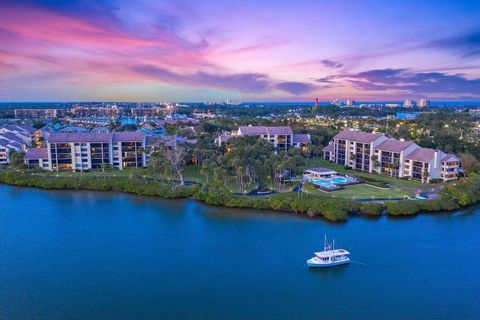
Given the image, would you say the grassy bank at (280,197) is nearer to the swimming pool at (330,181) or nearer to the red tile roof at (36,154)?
the swimming pool at (330,181)

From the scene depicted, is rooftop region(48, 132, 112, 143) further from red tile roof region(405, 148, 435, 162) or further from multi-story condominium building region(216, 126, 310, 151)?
red tile roof region(405, 148, 435, 162)

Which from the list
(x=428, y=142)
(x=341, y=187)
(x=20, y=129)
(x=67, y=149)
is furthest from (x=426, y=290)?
(x=20, y=129)

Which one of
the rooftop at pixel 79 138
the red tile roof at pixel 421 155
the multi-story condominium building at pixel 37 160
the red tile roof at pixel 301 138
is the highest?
the rooftop at pixel 79 138

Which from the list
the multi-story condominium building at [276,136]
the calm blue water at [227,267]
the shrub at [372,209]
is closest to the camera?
the calm blue water at [227,267]

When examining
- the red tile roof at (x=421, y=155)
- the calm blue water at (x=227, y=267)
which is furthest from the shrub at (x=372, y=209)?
the red tile roof at (x=421, y=155)

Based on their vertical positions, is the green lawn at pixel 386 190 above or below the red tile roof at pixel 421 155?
Answer: below

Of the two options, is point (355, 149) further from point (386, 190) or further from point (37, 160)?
point (37, 160)
